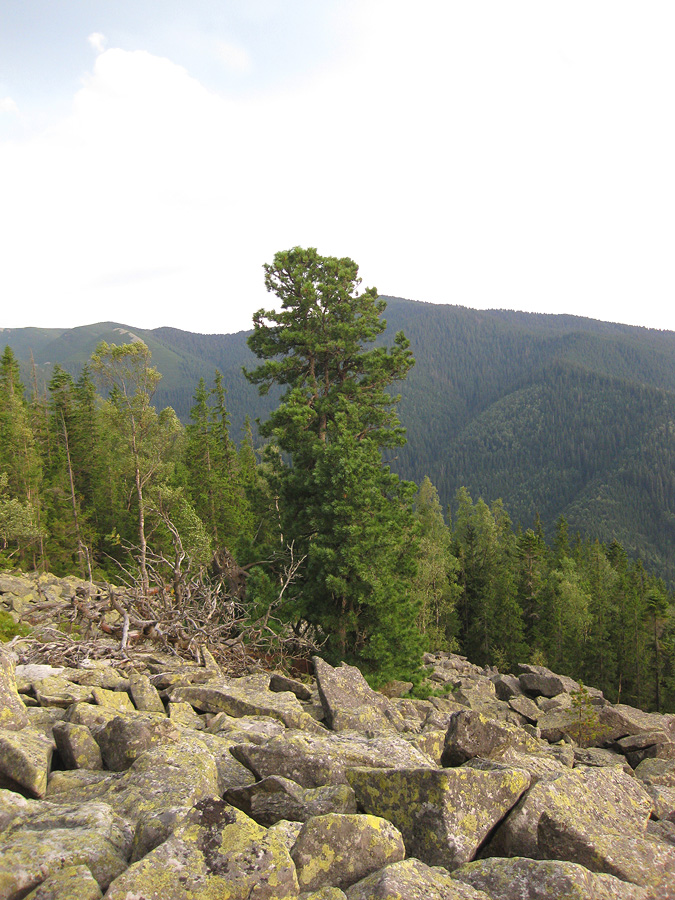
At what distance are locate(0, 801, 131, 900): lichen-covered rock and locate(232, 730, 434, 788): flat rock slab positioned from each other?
1334 mm

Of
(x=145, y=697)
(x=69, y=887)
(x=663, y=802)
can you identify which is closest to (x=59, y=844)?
(x=69, y=887)

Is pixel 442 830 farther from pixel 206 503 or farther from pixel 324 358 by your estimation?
pixel 206 503

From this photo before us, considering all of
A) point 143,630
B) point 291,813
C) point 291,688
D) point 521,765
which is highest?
point 291,813

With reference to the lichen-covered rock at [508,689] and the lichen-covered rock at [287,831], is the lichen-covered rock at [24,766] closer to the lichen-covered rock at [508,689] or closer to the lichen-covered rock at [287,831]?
the lichen-covered rock at [287,831]

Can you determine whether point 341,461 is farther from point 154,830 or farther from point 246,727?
point 154,830

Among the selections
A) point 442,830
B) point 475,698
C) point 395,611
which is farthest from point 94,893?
point 475,698

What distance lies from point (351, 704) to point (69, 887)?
517 centimetres

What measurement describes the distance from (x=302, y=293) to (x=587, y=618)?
51.2 m

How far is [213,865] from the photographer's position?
2.71 m

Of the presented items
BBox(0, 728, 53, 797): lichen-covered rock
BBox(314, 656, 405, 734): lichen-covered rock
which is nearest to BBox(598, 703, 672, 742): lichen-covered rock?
BBox(314, 656, 405, 734): lichen-covered rock

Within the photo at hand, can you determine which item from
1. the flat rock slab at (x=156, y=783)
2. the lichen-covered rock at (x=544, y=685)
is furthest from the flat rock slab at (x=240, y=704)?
the lichen-covered rock at (x=544, y=685)

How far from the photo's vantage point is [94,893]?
2445mm

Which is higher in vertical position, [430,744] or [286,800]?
[286,800]

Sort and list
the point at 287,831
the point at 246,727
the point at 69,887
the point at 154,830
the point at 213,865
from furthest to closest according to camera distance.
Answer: the point at 246,727 < the point at 287,831 < the point at 154,830 < the point at 213,865 < the point at 69,887
